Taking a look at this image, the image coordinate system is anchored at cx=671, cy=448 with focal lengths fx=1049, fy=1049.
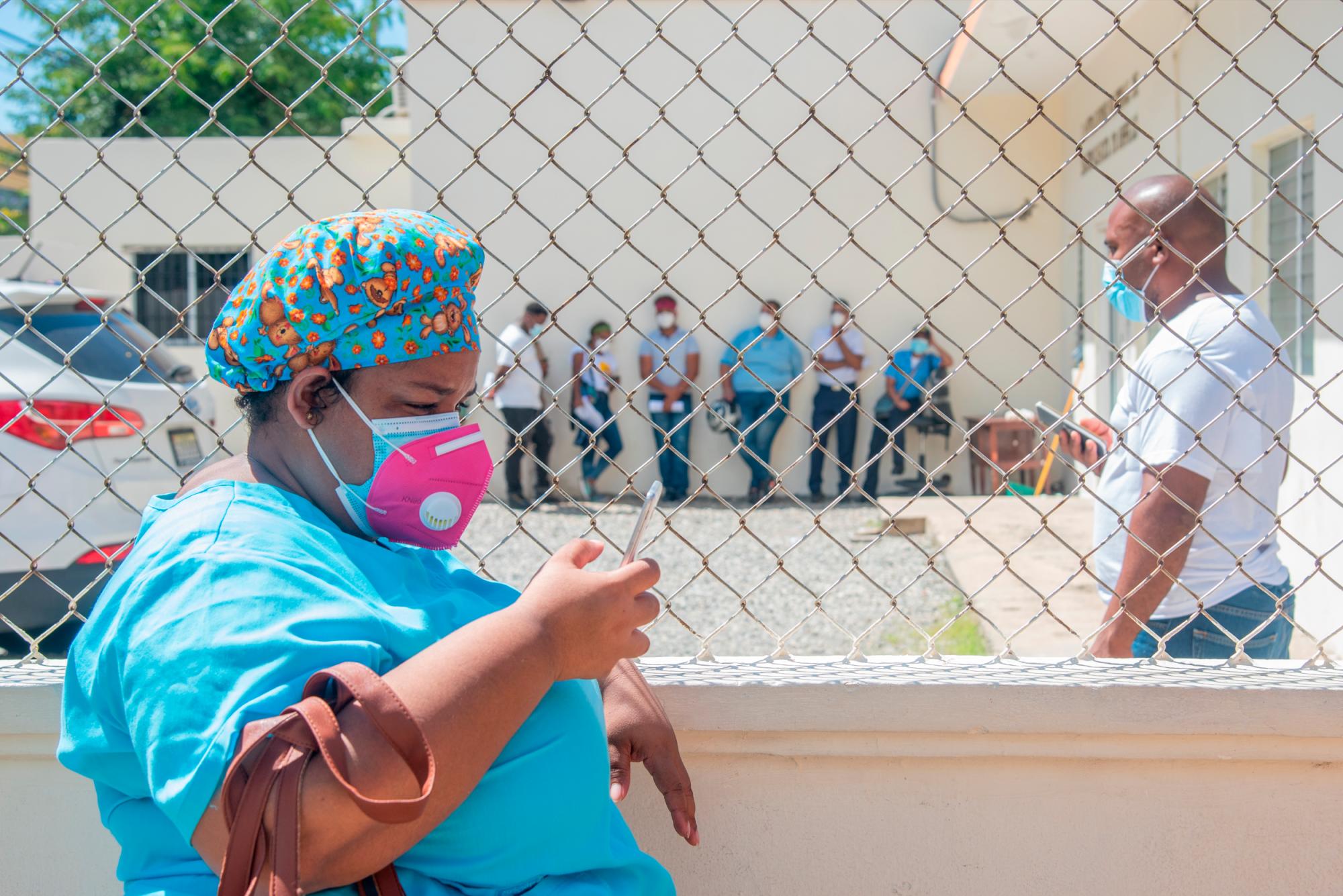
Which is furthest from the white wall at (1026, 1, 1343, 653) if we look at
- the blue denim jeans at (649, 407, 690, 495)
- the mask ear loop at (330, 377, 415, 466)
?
the blue denim jeans at (649, 407, 690, 495)

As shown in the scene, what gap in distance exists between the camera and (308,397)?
47.3 inches

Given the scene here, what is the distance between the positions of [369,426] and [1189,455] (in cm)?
171

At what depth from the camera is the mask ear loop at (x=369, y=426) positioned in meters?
1.21

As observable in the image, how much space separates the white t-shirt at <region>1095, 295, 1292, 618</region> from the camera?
2.20 meters

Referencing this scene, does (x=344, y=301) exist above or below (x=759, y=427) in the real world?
above

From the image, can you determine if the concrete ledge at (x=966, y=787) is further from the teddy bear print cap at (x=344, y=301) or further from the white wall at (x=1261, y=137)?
the teddy bear print cap at (x=344, y=301)

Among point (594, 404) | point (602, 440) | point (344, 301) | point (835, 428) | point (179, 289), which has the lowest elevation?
point (179, 289)

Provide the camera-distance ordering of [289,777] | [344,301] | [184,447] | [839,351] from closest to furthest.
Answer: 1. [289,777]
2. [344,301]
3. [184,447]
4. [839,351]

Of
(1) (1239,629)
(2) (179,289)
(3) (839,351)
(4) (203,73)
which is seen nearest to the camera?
(1) (1239,629)

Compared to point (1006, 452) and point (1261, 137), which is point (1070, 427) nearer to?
point (1261, 137)

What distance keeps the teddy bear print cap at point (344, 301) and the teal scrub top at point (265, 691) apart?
6.1 inches

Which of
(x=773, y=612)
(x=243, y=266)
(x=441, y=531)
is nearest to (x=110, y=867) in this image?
(x=441, y=531)

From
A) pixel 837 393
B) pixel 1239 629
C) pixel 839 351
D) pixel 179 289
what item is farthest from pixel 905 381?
pixel 179 289

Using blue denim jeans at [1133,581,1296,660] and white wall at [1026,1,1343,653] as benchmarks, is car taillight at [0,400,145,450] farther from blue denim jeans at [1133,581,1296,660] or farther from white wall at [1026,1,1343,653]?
white wall at [1026,1,1343,653]
